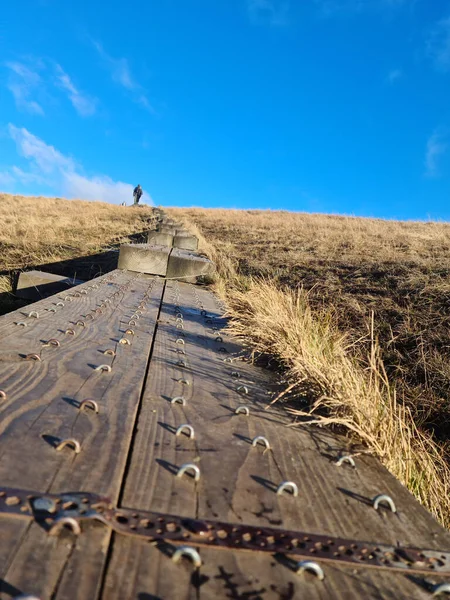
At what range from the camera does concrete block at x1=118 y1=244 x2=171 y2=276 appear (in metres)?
6.29

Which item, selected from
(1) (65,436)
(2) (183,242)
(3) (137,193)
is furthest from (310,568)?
(3) (137,193)

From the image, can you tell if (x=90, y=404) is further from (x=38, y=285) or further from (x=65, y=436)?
(x=38, y=285)

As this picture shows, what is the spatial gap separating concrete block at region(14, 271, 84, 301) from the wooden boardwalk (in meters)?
3.09

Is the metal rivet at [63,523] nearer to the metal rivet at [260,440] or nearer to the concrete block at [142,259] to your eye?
the metal rivet at [260,440]

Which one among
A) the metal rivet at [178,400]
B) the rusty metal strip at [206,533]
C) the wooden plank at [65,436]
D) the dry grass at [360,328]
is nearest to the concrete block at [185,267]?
the dry grass at [360,328]

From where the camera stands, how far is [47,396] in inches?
65.5

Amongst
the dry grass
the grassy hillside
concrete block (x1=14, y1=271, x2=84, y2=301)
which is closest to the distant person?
the grassy hillside

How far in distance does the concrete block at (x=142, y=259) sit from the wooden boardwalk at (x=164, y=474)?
3.72 metres

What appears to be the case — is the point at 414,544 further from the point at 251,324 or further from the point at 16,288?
the point at 16,288

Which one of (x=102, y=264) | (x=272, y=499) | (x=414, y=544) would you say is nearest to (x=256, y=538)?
(x=272, y=499)

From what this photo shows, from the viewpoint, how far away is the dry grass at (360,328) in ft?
6.88

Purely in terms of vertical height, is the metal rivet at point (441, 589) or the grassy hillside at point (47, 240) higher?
the grassy hillside at point (47, 240)

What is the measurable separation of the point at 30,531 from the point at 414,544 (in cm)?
104

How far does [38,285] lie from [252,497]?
5088 millimetres
